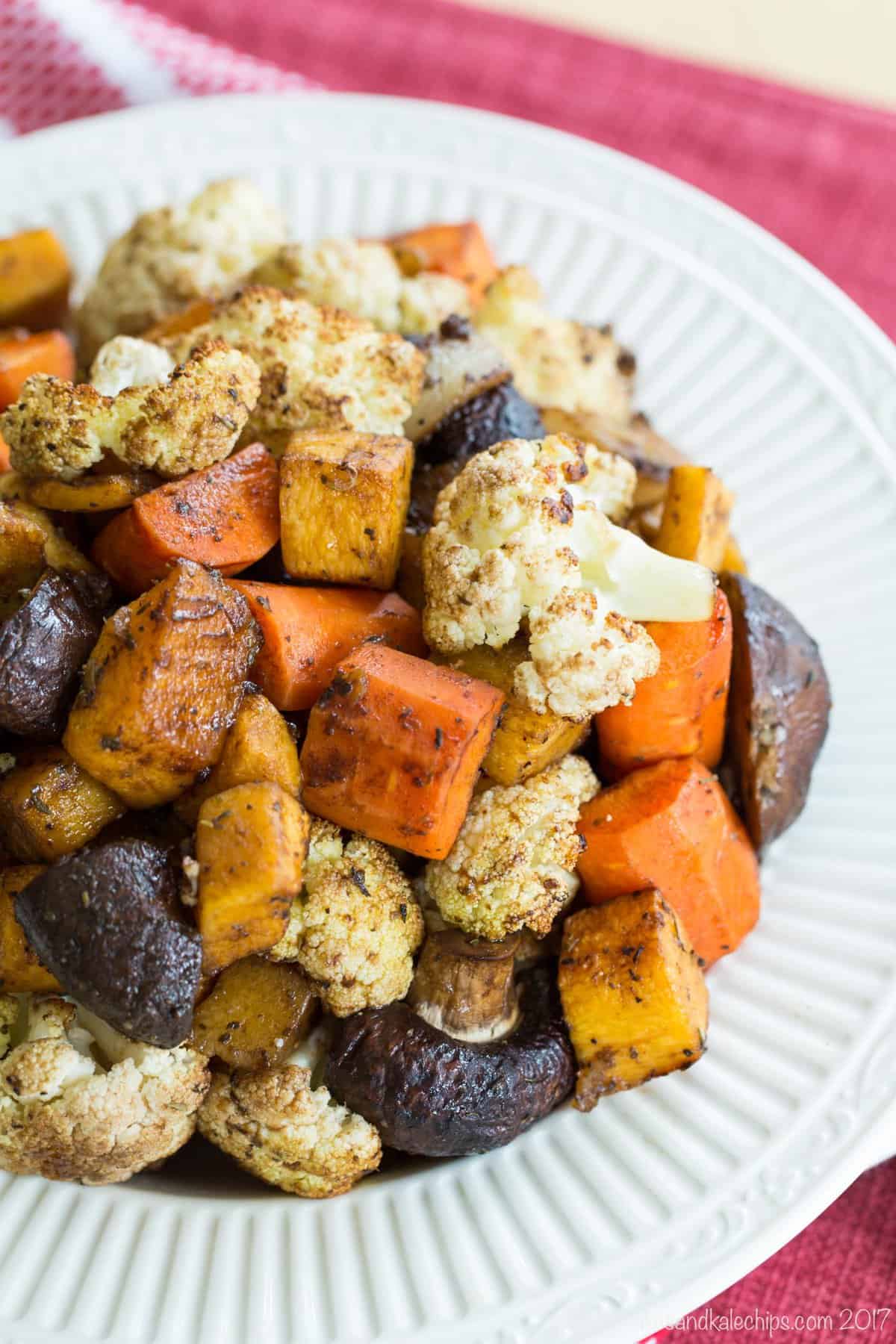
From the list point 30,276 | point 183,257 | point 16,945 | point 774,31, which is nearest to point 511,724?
point 16,945

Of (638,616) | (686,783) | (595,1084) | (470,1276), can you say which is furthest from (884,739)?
(470,1276)

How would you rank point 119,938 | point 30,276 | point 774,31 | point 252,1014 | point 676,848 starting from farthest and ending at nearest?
point 774,31, point 30,276, point 676,848, point 252,1014, point 119,938

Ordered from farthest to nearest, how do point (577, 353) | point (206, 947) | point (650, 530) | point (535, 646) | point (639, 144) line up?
point (639, 144), point (577, 353), point (650, 530), point (535, 646), point (206, 947)

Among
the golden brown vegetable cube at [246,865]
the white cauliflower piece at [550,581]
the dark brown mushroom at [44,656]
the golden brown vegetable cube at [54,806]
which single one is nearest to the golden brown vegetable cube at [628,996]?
the white cauliflower piece at [550,581]

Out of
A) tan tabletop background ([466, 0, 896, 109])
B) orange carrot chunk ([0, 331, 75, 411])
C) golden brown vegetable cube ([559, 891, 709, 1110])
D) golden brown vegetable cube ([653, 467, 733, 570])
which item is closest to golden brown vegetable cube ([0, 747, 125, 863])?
golden brown vegetable cube ([559, 891, 709, 1110])

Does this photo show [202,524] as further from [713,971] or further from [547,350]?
[713,971]

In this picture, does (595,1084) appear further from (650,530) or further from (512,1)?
(512,1)

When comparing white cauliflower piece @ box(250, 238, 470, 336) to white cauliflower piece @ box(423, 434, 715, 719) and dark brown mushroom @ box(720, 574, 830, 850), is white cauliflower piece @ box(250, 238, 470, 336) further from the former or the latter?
dark brown mushroom @ box(720, 574, 830, 850)
